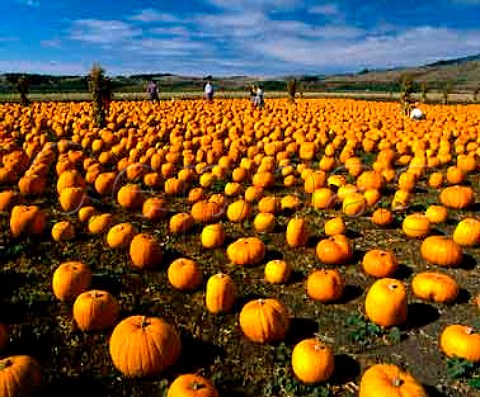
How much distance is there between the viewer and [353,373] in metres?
5.51

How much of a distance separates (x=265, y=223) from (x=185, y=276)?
2604mm

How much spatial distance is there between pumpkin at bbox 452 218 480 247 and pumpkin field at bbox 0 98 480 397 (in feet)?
0.08

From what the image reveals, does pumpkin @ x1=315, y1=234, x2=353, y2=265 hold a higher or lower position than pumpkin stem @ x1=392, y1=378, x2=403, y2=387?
higher

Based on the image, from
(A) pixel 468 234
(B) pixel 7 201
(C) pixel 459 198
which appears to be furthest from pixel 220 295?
(C) pixel 459 198

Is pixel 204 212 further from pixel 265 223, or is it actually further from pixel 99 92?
pixel 99 92

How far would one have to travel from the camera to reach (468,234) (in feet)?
28.0

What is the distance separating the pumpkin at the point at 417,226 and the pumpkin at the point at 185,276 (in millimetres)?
4064

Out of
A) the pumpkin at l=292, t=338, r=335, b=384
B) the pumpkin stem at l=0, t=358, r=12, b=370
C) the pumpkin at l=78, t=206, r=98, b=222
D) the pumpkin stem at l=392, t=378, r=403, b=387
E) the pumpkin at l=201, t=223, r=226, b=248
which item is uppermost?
the pumpkin at l=78, t=206, r=98, b=222

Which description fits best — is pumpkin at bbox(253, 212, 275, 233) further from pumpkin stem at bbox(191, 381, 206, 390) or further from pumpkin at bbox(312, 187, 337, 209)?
pumpkin stem at bbox(191, 381, 206, 390)

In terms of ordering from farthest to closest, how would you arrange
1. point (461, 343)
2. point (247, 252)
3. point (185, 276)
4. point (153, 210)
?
point (153, 210), point (247, 252), point (185, 276), point (461, 343)

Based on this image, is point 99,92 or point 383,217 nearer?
point 383,217

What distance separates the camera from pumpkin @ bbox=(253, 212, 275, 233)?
370 inches

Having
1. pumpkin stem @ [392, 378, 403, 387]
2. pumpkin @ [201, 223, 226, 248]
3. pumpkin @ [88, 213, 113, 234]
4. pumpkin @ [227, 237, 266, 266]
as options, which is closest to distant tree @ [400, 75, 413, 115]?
pumpkin @ [201, 223, 226, 248]

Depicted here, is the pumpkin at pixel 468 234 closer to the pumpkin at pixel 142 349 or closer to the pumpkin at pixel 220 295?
the pumpkin at pixel 220 295
